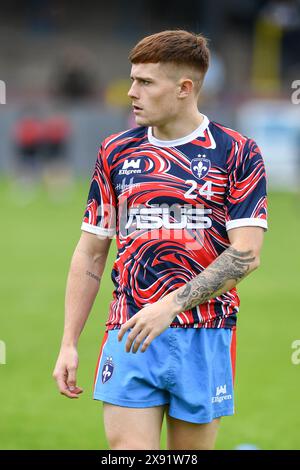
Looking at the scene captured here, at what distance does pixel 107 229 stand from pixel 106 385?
0.77 m

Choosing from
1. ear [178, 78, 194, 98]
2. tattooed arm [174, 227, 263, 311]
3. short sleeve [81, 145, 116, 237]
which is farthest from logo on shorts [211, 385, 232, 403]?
ear [178, 78, 194, 98]

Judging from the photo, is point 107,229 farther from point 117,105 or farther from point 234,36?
point 234,36

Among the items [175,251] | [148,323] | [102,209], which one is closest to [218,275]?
[175,251]

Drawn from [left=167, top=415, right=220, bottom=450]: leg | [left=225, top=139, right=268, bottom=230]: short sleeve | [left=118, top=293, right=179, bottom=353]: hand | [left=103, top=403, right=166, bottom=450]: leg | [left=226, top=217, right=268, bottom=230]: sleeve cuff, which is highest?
[left=225, top=139, right=268, bottom=230]: short sleeve

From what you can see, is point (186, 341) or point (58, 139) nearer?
point (186, 341)

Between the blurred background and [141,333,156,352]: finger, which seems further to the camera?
the blurred background

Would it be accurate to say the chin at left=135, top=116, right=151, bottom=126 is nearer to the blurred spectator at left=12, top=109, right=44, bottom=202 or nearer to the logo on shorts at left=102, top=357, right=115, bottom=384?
the logo on shorts at left=102, top=357, right=115, bottom=384

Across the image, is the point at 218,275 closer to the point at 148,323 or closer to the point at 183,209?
the point at 183,209

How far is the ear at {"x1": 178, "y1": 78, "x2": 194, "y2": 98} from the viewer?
478 centimetres

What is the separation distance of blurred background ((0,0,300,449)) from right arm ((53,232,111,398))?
2.16 m

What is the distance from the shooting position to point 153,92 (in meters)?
4.77

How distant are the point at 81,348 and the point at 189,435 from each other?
18.8ft

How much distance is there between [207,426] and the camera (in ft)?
15.8
